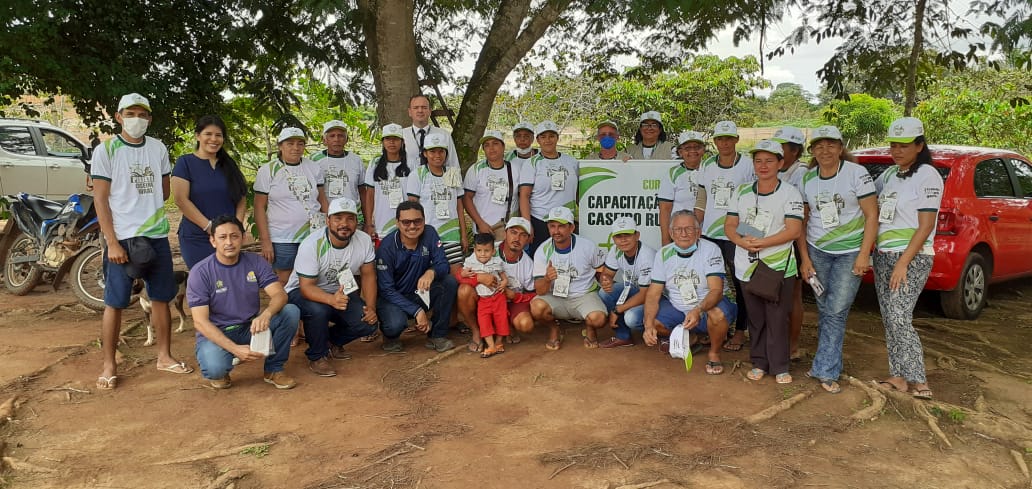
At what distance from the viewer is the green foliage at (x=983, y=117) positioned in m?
13.2

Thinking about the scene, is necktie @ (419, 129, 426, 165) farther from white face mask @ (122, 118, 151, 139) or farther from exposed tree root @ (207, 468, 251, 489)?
exposed tree root @ (207, 468, 251, 489)

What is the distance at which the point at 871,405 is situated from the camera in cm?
429

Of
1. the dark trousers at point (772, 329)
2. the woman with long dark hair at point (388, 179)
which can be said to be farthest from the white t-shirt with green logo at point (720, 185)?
the woman with long dark hair at point (388, 179)

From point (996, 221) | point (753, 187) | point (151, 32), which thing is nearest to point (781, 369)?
point (753, 187)

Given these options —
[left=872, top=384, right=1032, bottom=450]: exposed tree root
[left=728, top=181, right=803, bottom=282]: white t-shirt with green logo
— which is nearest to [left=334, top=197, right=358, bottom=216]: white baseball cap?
[left=728, top=181, right=803, bottom=282]: white t-shirt with green logo

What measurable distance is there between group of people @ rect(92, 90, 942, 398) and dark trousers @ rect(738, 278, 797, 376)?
0.4 inches

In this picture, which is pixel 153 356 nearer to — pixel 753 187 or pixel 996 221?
pixel 753 187

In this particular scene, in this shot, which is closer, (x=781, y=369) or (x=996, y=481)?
(x=996, y=481)

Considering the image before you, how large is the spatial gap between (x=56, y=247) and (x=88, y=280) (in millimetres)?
609

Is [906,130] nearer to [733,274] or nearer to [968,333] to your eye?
[733,274]

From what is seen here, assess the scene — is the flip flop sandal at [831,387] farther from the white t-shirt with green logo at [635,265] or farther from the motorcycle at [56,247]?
the motorcycle at [56,247]

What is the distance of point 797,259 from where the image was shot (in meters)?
5.00

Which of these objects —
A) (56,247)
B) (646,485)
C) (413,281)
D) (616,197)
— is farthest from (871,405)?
(56,247)

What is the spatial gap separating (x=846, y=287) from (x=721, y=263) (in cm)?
83
